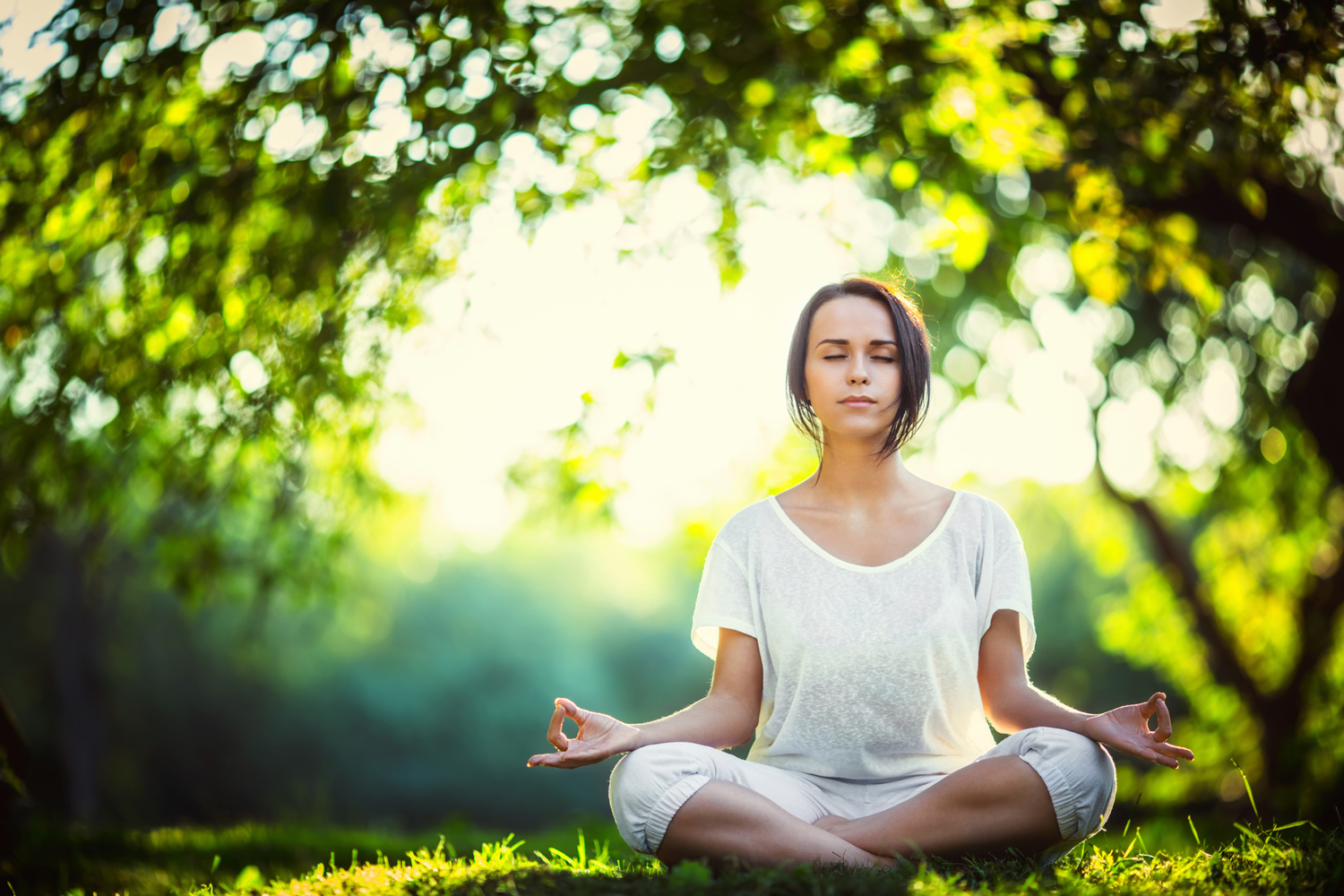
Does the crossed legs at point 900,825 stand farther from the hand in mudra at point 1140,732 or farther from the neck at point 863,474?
the neck at point 863,474

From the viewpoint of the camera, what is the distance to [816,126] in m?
4.57

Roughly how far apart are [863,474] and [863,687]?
0.65 meters

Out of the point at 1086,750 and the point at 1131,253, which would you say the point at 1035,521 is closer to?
the point at 1131,253

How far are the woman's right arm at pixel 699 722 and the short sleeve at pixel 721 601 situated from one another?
0.04 metres

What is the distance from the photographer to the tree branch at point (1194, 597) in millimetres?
7609

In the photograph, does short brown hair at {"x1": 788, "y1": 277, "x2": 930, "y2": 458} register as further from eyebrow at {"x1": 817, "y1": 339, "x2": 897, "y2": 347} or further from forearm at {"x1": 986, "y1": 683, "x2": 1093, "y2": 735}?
forearm at {"x1": 986, "y1": 683, "x2": 1093, "y2": 735}

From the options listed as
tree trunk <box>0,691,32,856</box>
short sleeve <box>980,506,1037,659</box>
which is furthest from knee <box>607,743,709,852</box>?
tree trunk <box>0,691,32,856</box>

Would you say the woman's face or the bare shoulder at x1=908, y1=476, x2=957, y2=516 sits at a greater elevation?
the woman's face

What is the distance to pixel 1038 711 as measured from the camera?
2.58 m

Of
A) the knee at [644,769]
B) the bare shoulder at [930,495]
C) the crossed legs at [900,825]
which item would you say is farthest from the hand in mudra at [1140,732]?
the knee at [644,769]

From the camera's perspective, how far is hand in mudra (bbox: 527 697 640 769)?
245cm

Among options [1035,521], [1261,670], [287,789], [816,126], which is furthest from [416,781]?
[816,126]

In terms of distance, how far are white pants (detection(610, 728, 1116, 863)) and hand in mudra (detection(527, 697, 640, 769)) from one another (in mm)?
56

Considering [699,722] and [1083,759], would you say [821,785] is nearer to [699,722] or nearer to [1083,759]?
[699,722]
